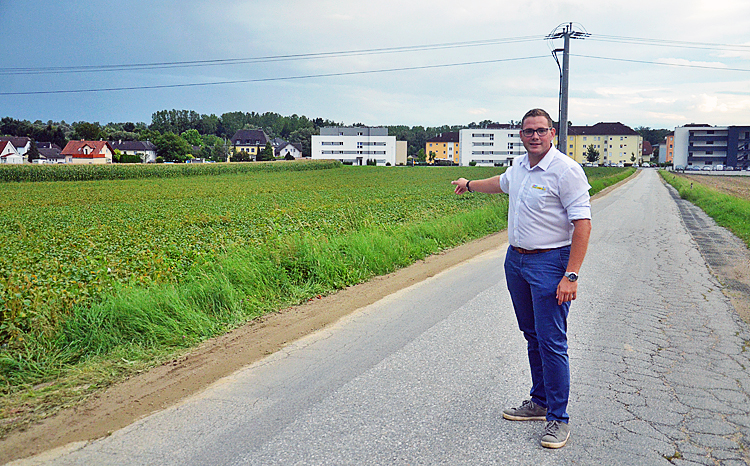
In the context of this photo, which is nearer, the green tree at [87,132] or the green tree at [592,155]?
the green tree at [87,132]

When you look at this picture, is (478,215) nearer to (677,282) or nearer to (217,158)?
(677,282)

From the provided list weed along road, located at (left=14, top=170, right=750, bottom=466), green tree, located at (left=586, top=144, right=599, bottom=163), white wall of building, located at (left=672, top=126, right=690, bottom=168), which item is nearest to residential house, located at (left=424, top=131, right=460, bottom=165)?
green tree, located at (left=586, top=144, right=599, bottom=163)

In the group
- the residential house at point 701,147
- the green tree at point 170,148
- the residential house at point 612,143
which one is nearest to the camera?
the green tree at point 170,148

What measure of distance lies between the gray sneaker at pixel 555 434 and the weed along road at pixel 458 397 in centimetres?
6

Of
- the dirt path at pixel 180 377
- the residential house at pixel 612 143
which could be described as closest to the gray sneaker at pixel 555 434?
the dirt path at pixel 180 377

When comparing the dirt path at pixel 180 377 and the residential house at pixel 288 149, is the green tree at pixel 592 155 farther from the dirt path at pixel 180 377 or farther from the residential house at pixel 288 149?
the dirt path at pixel 180 377

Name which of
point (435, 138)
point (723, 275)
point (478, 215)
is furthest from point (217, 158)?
point (723, 275)

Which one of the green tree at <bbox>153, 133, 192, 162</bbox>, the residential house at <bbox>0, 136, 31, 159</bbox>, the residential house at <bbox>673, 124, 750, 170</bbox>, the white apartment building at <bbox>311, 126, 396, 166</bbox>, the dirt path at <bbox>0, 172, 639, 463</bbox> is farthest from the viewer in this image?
the residential house at <bbox>673, 124, 750, 170</bbox>

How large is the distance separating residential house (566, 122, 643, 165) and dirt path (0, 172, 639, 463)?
16681cm

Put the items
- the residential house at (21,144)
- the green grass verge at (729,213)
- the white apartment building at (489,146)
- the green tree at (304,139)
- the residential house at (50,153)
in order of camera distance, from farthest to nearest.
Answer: the green tree at (304,139) → the white apartment building at (489,146) → the residential house at (50,153) → the residential house at (21,144) → the green grass verge at (729,213)

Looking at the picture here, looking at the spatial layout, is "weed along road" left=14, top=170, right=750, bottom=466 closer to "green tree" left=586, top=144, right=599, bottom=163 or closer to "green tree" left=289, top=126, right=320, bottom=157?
"green tree" left=586, top=144, right=599, bottom=163

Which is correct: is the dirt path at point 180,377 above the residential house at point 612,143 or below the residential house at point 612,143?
below

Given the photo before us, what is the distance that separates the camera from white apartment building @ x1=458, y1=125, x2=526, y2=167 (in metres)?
127

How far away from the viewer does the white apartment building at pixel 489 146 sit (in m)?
127
